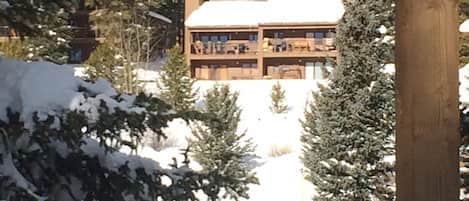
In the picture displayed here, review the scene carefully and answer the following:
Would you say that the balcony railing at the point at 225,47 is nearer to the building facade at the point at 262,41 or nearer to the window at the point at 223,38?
the building facade at the point at 262,41

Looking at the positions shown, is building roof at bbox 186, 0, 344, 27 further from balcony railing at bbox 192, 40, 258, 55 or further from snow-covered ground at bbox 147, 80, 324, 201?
snow-covered ground at bbox 147, 80, 324, 201

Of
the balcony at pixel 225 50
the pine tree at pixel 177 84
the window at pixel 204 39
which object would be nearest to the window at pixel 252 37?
the balcony at pixel 225 50

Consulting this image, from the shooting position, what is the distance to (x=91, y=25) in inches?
1649

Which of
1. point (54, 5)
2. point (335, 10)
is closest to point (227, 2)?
point (335, 10)

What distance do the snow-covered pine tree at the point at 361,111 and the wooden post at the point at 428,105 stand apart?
Result: 12.3 metres

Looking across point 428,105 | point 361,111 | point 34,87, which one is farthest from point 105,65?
point 428,105

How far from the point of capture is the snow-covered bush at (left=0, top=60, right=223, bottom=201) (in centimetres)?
360

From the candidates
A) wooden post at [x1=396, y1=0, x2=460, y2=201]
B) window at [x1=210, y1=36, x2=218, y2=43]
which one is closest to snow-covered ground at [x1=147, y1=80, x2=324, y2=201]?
window at [x1=210, y1=36, x2=218, y2=43]

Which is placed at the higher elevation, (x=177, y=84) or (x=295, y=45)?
(x=295, y=45)

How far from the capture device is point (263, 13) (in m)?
40.5

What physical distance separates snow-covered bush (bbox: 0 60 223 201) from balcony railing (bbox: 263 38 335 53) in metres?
34.4

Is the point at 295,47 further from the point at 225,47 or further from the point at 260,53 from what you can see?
the point at 225,47

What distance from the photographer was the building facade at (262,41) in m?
38.2

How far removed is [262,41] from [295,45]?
1655 millimetres
